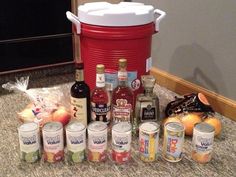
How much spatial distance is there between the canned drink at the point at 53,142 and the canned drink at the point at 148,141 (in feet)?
0.94

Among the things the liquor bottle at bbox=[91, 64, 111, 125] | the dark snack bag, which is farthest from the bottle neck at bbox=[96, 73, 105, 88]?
the dark snack bag

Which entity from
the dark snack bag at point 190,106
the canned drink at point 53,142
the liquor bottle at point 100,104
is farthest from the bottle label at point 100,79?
the dark snack bag at point 190,106

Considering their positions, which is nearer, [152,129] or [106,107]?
[152,129]

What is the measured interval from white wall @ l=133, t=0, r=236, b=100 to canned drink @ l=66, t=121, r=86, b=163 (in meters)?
0.75

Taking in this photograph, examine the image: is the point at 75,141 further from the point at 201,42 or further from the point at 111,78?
the point at 201,42

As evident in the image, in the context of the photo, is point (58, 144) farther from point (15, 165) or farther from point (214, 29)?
point (214, 29)

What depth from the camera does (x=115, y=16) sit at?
136cm

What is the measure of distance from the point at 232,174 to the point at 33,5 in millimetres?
1310

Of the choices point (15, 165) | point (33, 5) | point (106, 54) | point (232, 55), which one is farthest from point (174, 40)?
point (15, 165)

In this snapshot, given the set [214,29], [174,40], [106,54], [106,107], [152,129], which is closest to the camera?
[152,129]

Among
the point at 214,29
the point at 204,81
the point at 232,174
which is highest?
the point at 214,29

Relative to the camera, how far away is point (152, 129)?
1188mm

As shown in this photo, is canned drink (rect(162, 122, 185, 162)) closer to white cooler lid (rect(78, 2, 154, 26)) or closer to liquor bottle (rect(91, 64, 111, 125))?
liquor bottle (rect(91, 64, 111, 125))

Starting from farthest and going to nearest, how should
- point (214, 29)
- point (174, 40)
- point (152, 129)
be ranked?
point (174, 40) → point (214, 29) → point (152, 129)
